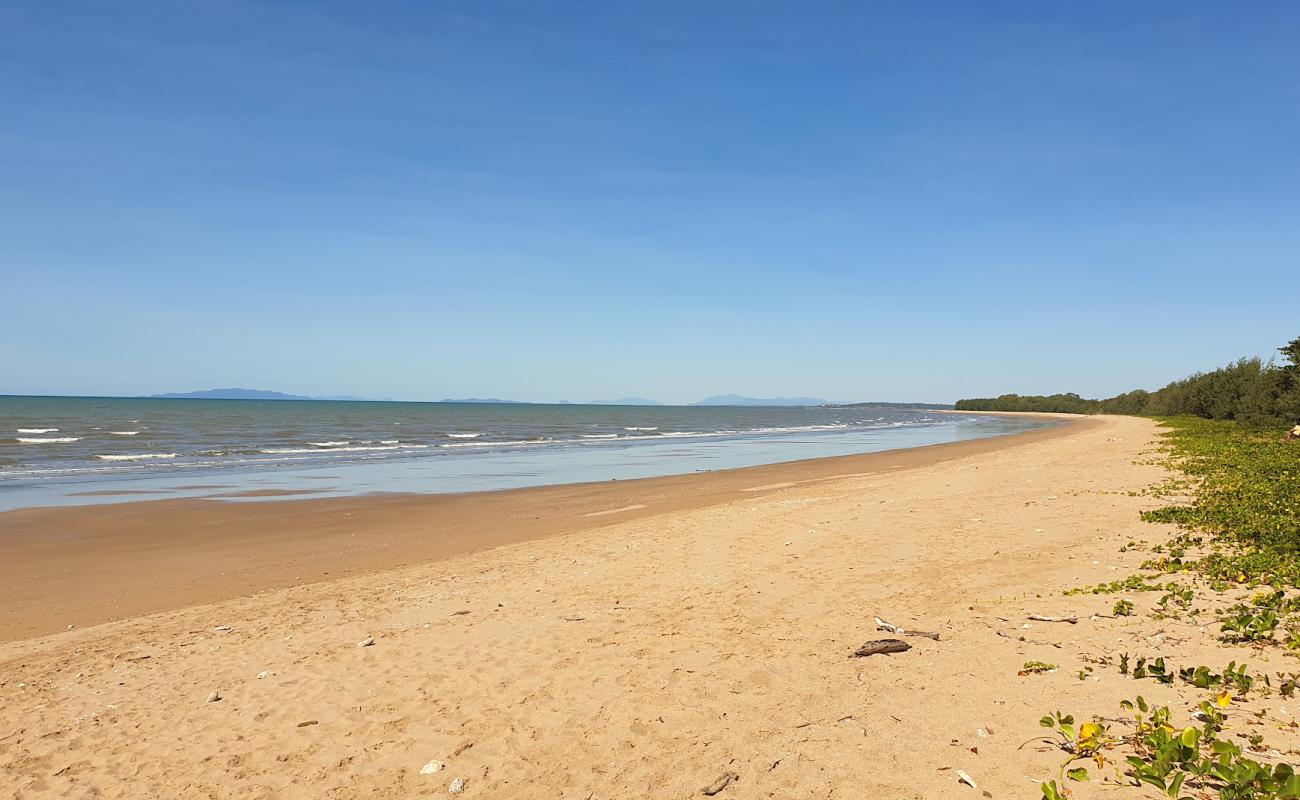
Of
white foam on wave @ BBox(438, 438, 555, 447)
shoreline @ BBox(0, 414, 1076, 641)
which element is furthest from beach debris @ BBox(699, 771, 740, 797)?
white foam on wave @ BBox(438, 438, 555, 447)

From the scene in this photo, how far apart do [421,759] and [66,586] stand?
9436 millimetres

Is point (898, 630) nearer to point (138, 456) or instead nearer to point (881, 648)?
point (881, 648)

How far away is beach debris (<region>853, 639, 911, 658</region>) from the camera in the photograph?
245 inches

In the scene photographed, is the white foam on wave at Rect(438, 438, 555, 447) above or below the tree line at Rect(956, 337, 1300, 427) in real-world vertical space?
below

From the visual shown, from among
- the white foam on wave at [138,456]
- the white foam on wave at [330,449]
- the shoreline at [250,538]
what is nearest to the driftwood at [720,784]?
the shoreline at [250,538]

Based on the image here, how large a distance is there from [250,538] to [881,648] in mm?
13221

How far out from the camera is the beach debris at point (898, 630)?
654 centimetres

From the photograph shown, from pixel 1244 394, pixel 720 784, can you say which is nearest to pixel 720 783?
pixel 720 784

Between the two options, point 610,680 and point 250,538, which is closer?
point 610,680

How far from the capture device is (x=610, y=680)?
612cm

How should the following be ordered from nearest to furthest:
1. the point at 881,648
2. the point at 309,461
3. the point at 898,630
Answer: the point at 881,648
the point at 898,630
the point at 309,461

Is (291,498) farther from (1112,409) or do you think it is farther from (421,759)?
(1112,409)

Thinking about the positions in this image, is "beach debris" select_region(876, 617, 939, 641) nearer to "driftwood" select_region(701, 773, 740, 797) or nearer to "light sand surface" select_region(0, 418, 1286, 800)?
"light sand surface" select_region(0, 418, 1286, 800)

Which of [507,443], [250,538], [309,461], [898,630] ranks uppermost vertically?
[898,630]
